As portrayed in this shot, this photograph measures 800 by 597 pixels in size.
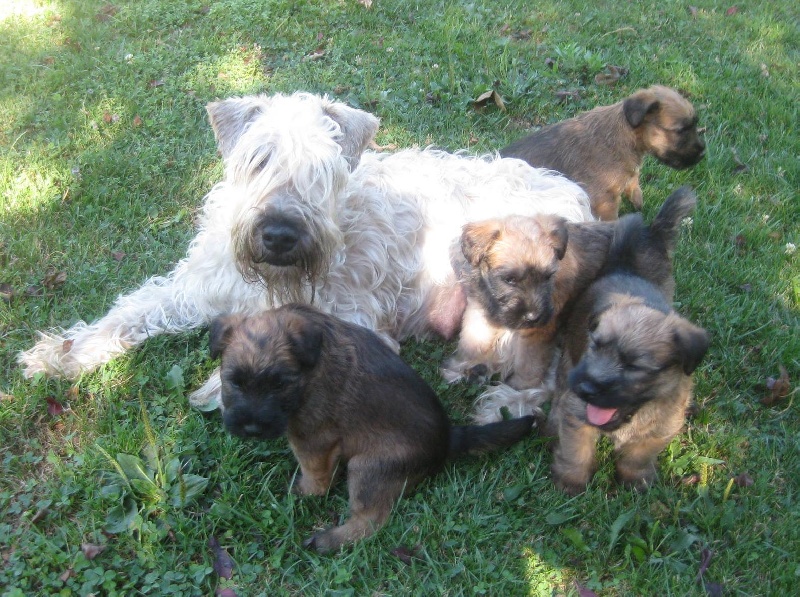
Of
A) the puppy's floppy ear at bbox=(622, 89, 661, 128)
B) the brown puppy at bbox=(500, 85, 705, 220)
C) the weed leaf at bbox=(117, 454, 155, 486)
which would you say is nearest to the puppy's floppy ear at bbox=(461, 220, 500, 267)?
the brown puppy at bbox=(500, 85, 705, 220)

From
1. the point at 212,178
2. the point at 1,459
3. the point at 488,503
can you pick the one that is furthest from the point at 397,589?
the point at 212,178

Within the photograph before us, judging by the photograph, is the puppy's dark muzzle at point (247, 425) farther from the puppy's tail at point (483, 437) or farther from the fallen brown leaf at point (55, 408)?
the fallen brown leaf at point (55, 408)

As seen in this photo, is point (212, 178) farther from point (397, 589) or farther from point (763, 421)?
point (763, 421)

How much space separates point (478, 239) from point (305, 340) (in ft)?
4.64

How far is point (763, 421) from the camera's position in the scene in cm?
400

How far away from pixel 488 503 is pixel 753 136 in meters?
4.84

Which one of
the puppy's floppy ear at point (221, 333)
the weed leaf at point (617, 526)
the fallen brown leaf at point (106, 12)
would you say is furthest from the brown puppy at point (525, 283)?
the fallen brown leaf at point (106, 12)

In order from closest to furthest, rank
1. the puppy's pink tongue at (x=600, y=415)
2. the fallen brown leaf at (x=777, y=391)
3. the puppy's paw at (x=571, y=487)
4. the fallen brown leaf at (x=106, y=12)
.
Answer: the puppy's pink tongue at (x=600, y=415) < the puppy's paw at (x=571, y=487) < the fallen brown leaf at (x=777, y=391) < the fallen brown leaf at (x=106, y=12)

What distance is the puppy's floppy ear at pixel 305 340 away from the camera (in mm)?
3043

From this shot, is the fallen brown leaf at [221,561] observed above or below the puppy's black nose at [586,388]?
below

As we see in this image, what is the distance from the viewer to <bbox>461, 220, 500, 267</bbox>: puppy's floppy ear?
400cm

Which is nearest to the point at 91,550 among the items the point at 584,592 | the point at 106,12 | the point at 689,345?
the point at 584,592

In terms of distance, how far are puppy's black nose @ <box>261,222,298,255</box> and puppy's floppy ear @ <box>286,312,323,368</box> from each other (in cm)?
69

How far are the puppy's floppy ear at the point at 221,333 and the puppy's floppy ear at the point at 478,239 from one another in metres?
1.46
